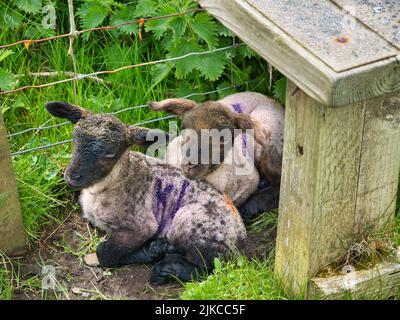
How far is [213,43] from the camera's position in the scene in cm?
568

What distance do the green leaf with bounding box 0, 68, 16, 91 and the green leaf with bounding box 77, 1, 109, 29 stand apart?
695 mm

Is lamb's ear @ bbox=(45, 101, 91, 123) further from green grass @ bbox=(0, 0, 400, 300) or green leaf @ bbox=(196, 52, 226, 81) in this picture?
green leaf @ bbox=(196, 52, 226, 81)

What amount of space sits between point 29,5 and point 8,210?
1.89 m

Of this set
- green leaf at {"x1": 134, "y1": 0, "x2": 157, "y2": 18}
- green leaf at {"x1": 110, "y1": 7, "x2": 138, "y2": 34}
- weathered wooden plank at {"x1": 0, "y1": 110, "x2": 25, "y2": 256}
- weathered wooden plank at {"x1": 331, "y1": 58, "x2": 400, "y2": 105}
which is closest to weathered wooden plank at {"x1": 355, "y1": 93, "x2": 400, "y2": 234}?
weathered wooden plank at {"x1": 331, "y1": 58, "x2": 400, "y2": 105}

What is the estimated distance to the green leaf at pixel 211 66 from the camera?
571 cm

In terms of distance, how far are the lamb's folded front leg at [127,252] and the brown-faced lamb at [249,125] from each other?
0.50 meters

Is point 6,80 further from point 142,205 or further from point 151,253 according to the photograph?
point 151,253

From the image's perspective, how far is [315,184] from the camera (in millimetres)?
4023

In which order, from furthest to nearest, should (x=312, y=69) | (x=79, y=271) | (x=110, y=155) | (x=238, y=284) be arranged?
(x=79, y=271) → (x=110, y=155) → (x=238, y=284) → (x=312, y=69)

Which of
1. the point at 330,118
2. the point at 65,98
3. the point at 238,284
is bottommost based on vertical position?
the point at 238,284

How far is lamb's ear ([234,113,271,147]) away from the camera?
4898mm

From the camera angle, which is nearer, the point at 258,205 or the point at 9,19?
the point at 258,205

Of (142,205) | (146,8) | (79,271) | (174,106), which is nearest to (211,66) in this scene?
(146,8)
